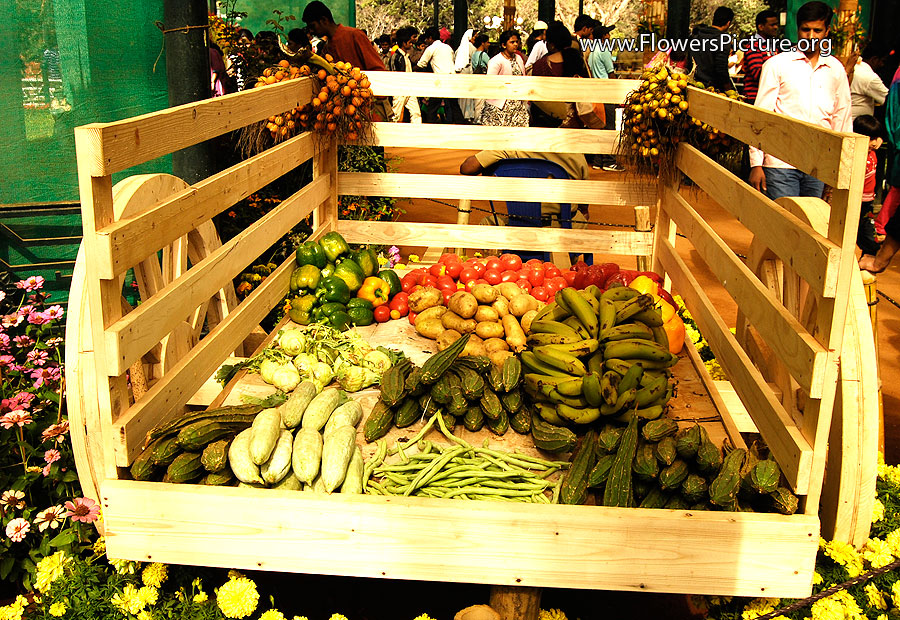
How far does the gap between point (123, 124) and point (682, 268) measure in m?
3.21

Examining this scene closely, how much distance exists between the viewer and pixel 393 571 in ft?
9.00

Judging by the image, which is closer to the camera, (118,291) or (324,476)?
(118,291)

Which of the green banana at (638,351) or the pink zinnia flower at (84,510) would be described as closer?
the pink zinnia flower at (84,510)

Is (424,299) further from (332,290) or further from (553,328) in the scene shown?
(553,328)

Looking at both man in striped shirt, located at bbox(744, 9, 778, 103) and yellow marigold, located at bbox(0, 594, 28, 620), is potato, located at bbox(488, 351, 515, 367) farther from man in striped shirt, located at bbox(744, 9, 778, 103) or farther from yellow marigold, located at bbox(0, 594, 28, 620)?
man in striped shirt, located at bbox(744, 9, 778, 103)

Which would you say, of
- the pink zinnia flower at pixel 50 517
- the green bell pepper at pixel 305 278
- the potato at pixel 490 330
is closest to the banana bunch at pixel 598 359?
the potato at pixel 490 330

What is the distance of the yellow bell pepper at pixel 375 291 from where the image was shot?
4.96 metres

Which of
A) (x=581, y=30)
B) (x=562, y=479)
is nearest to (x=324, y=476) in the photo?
(x=562, y=479)

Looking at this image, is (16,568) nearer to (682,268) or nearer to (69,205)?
(69,205)

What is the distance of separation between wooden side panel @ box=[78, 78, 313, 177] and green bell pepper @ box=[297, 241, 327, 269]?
100 cm

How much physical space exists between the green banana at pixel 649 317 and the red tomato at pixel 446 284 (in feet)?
4.97

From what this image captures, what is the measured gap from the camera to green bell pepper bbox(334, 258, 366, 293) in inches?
194

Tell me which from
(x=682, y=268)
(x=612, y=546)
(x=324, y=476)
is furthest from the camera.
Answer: (x=682, y=268)

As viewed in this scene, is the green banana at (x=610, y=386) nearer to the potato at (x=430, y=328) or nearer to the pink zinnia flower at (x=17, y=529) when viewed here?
the potato at (x=430, y=328)
